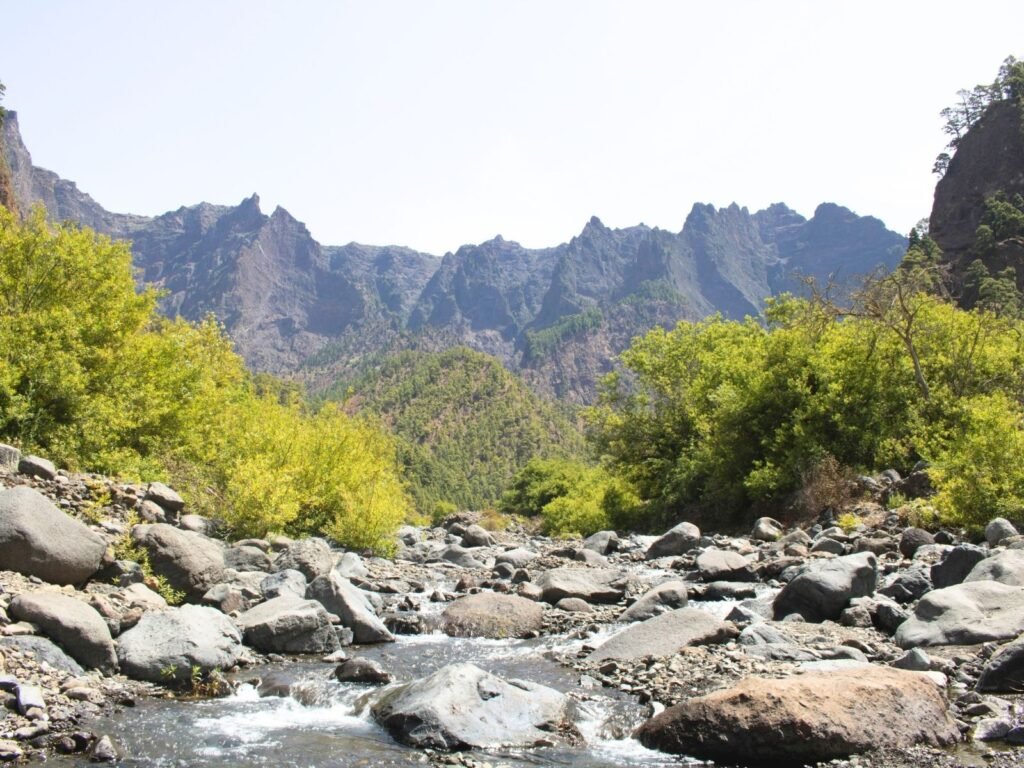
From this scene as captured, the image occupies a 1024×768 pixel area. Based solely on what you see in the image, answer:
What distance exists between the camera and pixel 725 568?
18062 millimetres

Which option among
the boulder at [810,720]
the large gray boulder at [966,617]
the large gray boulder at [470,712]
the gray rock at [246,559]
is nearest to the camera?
the boulder at [810,720]

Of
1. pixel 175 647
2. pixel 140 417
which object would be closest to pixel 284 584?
pixel 175 647

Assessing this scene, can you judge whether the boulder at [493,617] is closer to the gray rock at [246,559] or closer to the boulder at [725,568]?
the gray rock at [246,559]

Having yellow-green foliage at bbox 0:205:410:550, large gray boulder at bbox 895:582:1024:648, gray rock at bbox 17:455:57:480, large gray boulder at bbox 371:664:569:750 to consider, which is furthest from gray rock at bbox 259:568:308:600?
large gray boulder at bbox 895:582:1024:648

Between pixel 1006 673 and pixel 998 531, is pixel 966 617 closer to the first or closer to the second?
pixel 1006 673

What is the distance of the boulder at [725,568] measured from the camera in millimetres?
17953

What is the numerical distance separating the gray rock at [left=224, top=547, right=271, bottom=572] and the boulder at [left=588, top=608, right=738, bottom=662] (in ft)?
27.0

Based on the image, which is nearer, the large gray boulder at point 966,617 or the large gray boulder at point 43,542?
the large gray boulder at point 966,617

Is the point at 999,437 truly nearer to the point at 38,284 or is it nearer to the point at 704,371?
the point at 704,371

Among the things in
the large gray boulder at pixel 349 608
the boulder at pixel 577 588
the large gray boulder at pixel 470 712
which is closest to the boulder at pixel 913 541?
the boulder at pixel 577 588

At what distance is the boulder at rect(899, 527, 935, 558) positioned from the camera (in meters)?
17.2

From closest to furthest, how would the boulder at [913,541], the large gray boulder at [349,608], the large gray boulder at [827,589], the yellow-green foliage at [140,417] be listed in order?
the large gray boulder at [827,589], the large gray boulder at [349,608], the boulder at [913,541], the yellow-green foliage at [140,417]

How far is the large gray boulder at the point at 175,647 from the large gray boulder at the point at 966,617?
968cm

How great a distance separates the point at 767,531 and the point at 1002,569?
11580 millimetres
